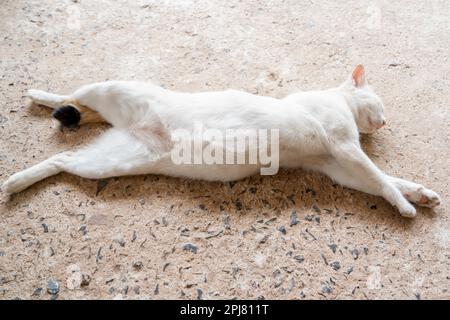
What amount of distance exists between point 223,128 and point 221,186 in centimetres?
32

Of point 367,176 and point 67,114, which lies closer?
point 367,176

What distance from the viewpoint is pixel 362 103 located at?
233 centimetres

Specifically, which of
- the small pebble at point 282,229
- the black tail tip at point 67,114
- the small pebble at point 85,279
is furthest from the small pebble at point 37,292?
the small pebble at point 282,229

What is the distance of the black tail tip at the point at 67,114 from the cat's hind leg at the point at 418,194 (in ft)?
5.72

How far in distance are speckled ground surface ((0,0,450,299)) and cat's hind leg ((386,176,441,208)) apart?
0.19 feet

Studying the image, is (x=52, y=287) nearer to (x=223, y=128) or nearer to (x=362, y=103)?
(x=223, y=128)

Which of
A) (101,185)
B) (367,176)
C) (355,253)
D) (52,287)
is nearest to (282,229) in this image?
(355,253)

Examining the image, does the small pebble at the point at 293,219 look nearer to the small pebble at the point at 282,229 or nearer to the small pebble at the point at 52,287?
the small pebble at the point at 282,229

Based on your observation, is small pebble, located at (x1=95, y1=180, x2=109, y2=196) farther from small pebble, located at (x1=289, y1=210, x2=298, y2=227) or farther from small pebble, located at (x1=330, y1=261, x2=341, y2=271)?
small pebble, located at (x1=330, y1=261, x2=341, y2=271)

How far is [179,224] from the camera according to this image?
6.76ft

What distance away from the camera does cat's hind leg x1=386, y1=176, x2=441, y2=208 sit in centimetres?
212

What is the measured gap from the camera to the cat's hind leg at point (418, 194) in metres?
2.12
